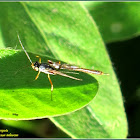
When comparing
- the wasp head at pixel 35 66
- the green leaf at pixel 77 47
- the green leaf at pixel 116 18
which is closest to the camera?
the wasp head at pixel 35 66

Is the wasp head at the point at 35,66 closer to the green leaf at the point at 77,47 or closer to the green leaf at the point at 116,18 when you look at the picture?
the green leaf at the point at 77,47

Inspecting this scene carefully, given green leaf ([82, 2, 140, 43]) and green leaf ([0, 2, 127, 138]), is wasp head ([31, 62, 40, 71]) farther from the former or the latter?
green leaf ([82, 2, 140, 43])

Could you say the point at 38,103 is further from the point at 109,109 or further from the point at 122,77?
the point at 122,77

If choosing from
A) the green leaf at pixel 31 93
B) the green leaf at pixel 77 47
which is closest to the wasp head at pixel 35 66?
the green leaf at pixel 31 93

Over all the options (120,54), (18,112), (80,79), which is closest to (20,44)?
(80,79)

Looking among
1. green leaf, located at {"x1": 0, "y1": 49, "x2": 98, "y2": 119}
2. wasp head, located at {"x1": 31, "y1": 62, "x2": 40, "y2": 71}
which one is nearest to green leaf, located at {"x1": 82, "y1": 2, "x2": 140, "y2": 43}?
wasp head, located at {"x1": 31, "y1": 62, "x2": 40, "y2": 71}

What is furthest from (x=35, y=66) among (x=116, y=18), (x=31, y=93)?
(x=116, y=18)
